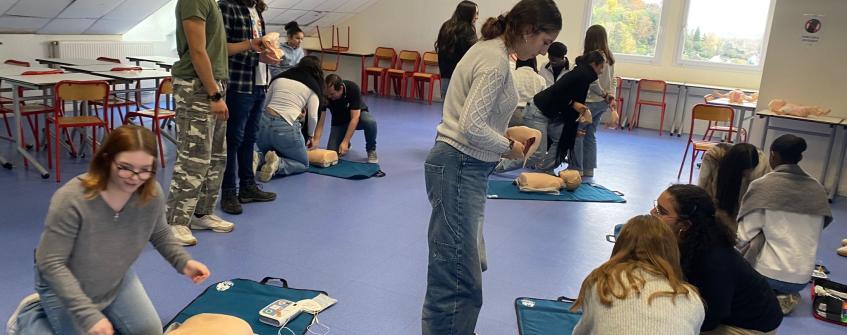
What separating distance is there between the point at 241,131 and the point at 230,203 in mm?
536

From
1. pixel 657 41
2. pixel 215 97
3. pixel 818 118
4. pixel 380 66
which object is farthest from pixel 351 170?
pixel 380 66

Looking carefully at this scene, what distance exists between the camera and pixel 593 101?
5.51 meters

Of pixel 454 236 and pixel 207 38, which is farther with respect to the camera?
pixel 207 38

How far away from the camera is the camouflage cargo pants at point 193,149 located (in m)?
3.30

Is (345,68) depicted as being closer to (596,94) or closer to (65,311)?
(596,94)

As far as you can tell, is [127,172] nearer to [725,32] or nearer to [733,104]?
[733,104]

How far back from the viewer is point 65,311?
1.92 m

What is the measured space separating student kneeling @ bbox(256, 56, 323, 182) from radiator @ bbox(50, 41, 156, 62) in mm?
3748

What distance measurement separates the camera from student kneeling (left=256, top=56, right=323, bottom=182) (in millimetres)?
5055

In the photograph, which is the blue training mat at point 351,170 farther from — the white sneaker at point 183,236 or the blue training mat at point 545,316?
the blue training mat at point 545,316

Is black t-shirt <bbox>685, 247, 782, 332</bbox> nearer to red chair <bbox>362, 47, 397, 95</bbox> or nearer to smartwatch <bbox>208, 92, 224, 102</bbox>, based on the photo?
Answer: smartwatch <bbox>208, 92, 224, 102</bbox>

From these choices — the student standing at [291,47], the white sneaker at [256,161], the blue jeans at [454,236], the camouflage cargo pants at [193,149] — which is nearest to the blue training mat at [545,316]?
the blue jeans at [454,236]

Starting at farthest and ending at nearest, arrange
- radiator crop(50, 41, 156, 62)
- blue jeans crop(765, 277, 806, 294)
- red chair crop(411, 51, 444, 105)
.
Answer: red chair crop(411, 51, 444, 105)
radiator crop(50, 41, 156, 62)
blue jeans crop(765, 277, 806, 294)

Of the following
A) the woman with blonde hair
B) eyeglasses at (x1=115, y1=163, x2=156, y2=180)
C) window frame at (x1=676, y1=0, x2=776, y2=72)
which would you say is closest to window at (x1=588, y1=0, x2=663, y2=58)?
window frame at (x1=676, y1=0, x2=776, y2=72)
